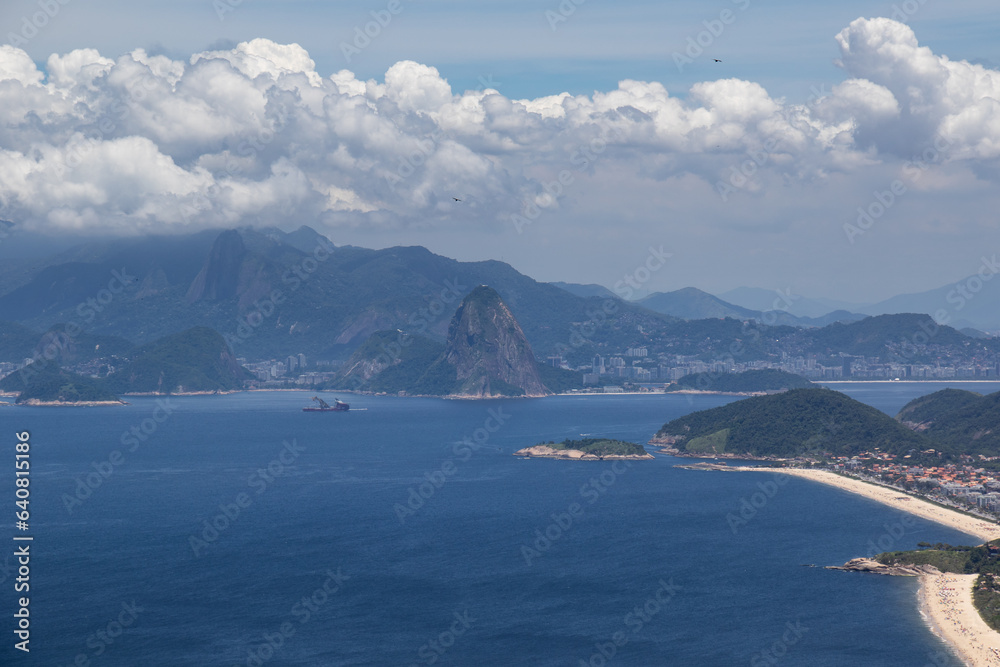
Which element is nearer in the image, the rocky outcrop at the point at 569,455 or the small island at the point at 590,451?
the rocky outcrop at the point at 569,455

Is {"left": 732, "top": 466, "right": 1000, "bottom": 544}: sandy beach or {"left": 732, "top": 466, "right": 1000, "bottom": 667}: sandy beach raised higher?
{"left": 732, "top": 466, "right": 1000, "bottom": 544}: sandy beach

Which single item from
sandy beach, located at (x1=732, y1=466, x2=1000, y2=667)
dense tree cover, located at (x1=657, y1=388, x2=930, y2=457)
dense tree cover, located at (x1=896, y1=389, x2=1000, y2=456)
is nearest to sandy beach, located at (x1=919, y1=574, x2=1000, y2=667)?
sandy beach, located at (x1=732, y1=466, x2=1000, y2=667)

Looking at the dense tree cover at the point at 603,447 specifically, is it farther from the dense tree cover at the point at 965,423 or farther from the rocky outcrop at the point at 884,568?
the rocky outcrop at the point at 884,568

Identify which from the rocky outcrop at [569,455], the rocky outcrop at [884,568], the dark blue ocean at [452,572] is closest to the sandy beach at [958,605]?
the rocky outcrop at [884,568]

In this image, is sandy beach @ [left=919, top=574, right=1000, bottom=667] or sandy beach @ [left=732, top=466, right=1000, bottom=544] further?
sandy beach @ [left=732, top=466, right=1000, bottom=544]

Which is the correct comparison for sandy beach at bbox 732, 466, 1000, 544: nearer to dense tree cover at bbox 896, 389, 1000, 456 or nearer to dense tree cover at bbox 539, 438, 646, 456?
dense tree cover at bbox 539, 438, 646, 456

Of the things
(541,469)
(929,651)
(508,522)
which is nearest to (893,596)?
(929,651)
